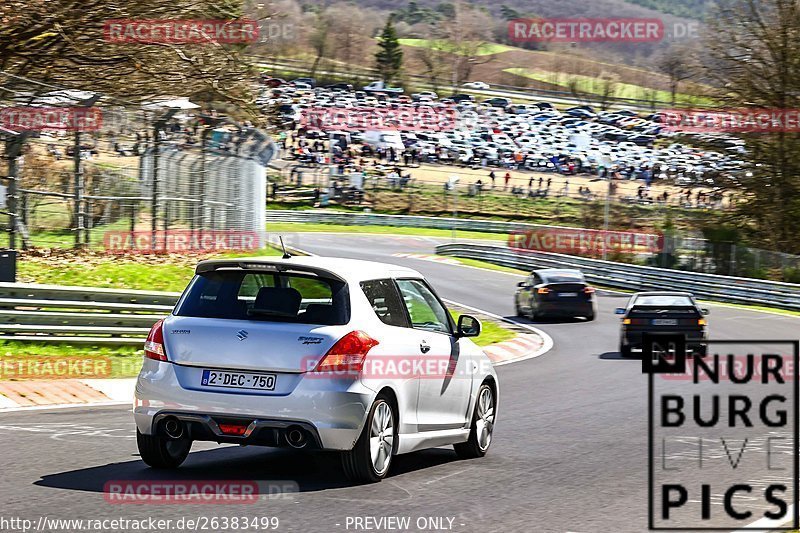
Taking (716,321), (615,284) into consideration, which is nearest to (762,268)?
(615,284)

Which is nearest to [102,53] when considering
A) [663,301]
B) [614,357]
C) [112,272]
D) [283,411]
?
[112,272]

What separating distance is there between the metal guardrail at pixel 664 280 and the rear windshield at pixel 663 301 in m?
16.5

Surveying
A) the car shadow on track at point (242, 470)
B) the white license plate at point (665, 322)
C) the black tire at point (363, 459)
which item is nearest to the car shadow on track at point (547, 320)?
the white license plate at point (665, 322)

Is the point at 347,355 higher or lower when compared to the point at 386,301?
lower

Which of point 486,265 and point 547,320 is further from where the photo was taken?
point 486,265

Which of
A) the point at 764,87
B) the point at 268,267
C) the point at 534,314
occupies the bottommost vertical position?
the point at 534,314

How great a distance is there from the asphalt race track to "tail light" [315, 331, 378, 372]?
0.80 meters

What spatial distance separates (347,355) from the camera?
7.87 m

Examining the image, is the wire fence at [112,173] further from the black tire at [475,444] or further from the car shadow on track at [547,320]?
the car shadow on track at [547,320]

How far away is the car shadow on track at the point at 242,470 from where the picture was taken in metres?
7.87

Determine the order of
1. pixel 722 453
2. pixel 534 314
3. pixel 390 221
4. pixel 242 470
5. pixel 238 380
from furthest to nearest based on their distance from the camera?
1. pixel 390 221
2. pixel 534 314
3. pixel 722 453
4. pixel 242 470
5. pixel 238 380

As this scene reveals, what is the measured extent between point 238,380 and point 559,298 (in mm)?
23572

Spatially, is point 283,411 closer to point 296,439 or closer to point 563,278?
point 296,439

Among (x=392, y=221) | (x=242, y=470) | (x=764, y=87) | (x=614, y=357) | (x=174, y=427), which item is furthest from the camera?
(x=392, y=221)
